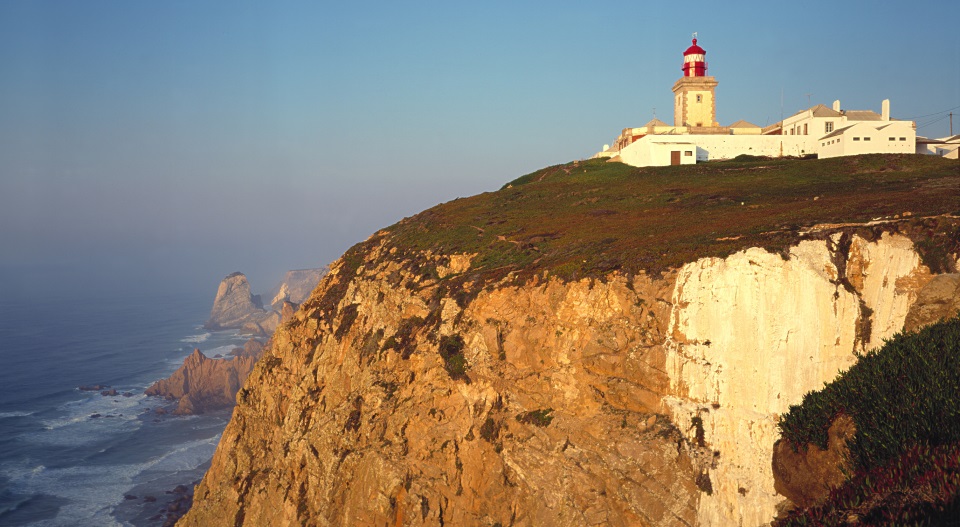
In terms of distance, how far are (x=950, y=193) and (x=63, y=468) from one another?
68725 millimetres

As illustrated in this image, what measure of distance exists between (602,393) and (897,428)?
897cm

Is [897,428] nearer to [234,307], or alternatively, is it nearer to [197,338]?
[197,338]

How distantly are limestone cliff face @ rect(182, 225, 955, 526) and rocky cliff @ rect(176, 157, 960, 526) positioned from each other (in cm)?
7

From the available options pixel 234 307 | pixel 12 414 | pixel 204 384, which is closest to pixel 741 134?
pixel 204 384

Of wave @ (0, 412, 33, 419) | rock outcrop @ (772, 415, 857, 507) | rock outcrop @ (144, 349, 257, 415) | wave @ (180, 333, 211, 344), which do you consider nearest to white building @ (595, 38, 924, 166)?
rock outcrop @ (772, 415, 857, 507)

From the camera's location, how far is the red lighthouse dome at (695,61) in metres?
62.9

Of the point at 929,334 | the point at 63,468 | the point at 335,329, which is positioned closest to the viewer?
the point at 929,334

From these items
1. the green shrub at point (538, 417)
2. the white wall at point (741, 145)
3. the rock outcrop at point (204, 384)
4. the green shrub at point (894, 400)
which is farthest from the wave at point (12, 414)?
the green shrub at point (894, 400)

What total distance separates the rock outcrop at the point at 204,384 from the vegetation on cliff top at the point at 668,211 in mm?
47475

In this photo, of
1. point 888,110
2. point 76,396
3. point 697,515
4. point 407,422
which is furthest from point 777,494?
point 76,396

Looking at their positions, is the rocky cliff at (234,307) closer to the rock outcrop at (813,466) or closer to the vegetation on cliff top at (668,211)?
the vegetation on cliff top at (668,211)

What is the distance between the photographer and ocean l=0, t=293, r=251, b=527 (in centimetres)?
5262

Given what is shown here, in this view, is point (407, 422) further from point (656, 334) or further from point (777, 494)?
point (777, 494)

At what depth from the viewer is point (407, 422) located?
89.2 ft
